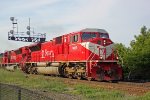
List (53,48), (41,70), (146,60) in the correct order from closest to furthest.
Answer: (146,60) < (53,48) < (41,70)

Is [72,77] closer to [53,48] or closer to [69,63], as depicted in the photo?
[69,63]

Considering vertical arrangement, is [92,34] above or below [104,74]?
above

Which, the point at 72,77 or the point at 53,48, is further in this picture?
the point at 53,48

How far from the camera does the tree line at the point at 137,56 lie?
22.2 meters

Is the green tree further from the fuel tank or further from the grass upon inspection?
the fuel tank

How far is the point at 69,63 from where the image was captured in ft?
83.8

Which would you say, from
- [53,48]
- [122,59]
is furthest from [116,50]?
[53,48]

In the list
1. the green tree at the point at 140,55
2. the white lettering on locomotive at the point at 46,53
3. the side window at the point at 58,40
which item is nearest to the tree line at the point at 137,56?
the green tree at the point at 140,55

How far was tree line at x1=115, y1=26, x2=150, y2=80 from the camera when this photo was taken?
72.8 ft

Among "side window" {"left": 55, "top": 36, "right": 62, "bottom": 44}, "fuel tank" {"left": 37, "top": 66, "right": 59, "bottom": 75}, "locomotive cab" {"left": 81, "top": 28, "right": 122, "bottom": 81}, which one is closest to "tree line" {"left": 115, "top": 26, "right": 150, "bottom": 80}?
"locomotive cab" {"left": 81, "top": 28, "right": 122, "bottom": 81}

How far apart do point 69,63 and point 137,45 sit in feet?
17.5

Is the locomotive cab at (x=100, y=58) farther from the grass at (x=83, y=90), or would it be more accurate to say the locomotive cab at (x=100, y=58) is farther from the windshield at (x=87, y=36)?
the grass at (x=83, y=90)

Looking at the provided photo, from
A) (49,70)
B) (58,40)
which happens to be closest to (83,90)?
(58,40)

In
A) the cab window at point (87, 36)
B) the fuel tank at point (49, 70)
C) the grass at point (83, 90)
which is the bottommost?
the grass at point (83, 90)
